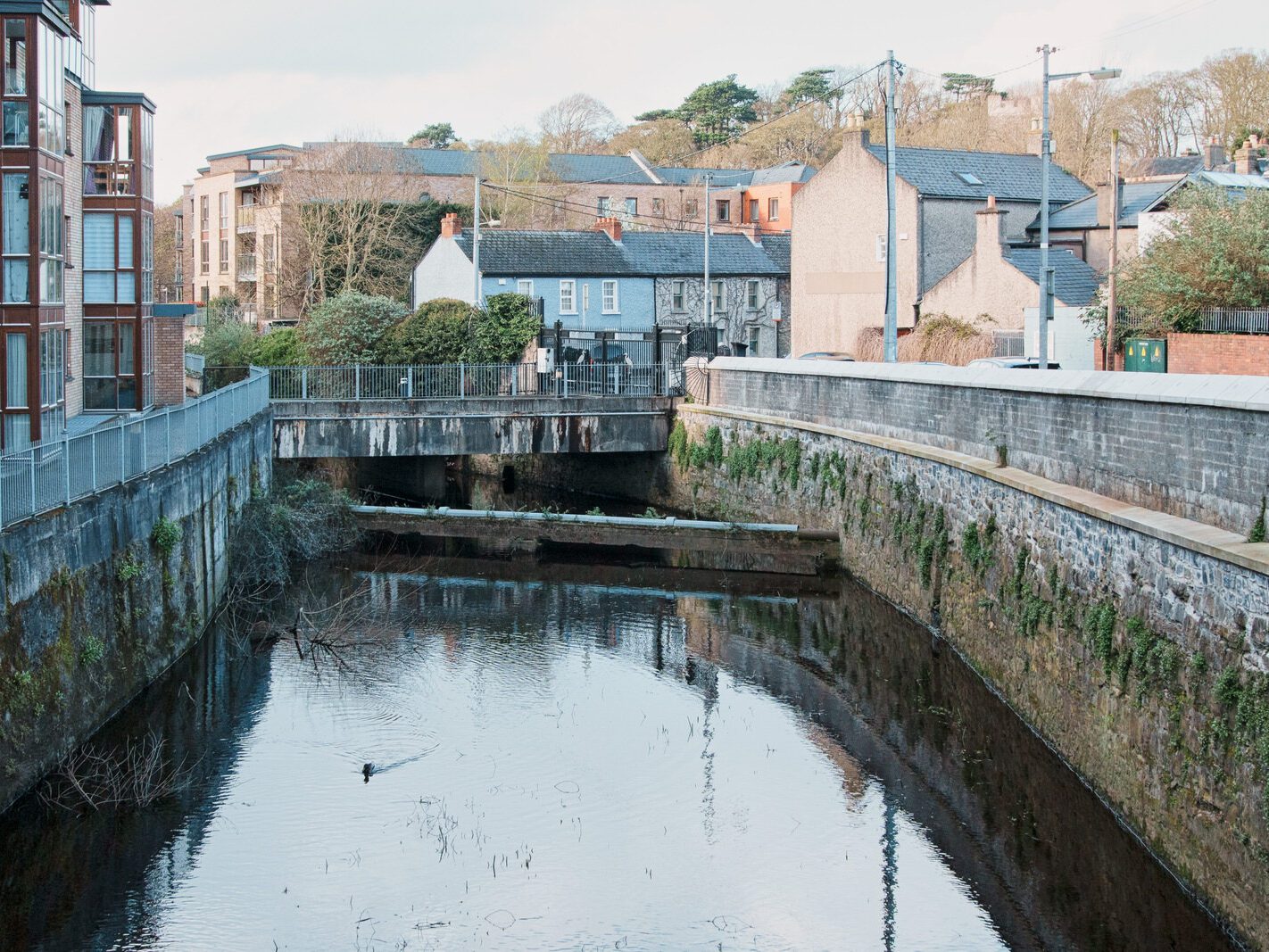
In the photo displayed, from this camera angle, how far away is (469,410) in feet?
116

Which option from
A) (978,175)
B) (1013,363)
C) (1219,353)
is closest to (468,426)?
(1013,363)

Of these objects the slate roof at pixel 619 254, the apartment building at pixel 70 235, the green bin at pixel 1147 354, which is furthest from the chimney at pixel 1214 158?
the apartment building at pixel 70 235

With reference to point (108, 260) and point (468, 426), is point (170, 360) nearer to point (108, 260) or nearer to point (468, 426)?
point (108, 260)

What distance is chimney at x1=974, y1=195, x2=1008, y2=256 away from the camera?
132 feet

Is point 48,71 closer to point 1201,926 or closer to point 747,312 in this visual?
point 1201,926

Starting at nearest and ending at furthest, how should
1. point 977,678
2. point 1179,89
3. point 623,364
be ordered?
point 977,678
point 623,364
point 1179,89

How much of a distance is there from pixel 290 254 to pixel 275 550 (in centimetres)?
3606

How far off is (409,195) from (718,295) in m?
18.0

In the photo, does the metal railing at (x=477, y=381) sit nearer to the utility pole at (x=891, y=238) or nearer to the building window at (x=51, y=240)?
the utility pole at (x=891, y=238)

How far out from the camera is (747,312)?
177 feet

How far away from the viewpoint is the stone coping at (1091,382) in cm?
1320

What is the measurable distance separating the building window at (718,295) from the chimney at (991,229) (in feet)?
45.6

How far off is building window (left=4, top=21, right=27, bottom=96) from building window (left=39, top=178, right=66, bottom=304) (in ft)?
4.62

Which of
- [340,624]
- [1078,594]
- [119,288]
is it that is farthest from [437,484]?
[1078,594]
